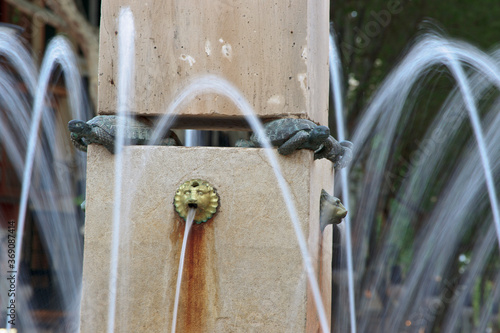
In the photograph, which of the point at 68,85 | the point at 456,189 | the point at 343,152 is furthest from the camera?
the point at 68,85

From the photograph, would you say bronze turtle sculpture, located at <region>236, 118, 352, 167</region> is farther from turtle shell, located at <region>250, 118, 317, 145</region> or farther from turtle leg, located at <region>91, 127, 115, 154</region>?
turtle leg, located at <region>91, 127, 115, 154</region>

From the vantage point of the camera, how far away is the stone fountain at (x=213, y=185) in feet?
13.0

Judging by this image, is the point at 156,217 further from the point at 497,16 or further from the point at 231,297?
the point at 497,16

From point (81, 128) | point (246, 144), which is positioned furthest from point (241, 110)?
point (81, 128)

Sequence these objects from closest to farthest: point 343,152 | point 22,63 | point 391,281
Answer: point 343,152
point 22,63
point 391,281

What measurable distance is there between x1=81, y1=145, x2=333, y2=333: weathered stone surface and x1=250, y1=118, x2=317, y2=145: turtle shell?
11 centimetres

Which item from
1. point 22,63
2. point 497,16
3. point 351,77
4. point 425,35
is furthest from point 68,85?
point 497,16

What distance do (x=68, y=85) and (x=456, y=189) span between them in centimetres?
833

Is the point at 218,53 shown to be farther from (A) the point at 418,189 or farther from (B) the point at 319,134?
(A) the point at 418,189

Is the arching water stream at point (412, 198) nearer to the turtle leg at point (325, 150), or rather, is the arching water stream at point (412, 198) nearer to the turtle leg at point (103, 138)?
the turtle leg at point (325, 150)

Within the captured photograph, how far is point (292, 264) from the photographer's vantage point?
3959mm

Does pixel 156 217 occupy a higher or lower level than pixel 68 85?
lower

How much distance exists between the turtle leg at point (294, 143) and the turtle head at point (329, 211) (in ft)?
1.70

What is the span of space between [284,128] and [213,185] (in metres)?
0.50
